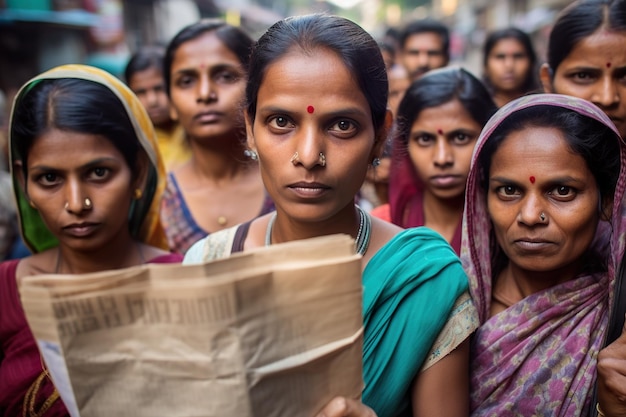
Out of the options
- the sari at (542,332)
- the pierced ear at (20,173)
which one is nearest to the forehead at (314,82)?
the sari at (542,332)

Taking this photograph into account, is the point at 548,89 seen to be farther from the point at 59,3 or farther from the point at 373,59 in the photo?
the point at 59,3

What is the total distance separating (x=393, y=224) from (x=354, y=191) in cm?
55

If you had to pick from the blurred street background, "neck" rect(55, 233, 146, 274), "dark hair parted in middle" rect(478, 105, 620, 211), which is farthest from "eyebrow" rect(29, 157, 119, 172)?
the blurred street background

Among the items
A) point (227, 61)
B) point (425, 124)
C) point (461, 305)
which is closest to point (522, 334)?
point (461, 305)

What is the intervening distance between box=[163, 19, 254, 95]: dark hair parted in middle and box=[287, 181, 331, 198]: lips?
1858 mm

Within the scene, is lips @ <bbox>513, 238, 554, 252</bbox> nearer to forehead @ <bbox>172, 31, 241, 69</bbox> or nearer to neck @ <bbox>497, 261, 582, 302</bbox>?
neck @ <bbox>497, 261, 582, 302</bbox>

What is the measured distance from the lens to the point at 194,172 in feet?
11.8

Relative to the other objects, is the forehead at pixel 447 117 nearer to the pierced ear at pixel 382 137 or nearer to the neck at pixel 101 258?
the pierced ear at pixel 382 137

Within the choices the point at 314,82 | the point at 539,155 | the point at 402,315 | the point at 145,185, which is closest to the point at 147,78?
the point at 145,185

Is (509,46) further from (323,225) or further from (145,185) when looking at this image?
(323,225)

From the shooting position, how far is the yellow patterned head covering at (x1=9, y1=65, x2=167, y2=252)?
2.26 meters

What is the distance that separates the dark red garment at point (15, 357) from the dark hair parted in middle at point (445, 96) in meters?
2.01

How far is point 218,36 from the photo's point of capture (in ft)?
11.0

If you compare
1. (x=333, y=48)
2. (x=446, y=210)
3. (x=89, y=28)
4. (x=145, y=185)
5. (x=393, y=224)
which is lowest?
(x=446, y=210)
